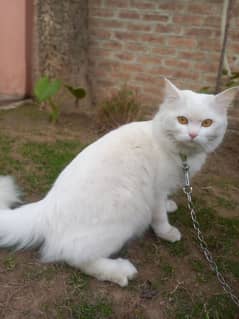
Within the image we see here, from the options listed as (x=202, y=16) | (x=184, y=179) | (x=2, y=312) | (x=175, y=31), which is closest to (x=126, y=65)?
(x=175, y=31)

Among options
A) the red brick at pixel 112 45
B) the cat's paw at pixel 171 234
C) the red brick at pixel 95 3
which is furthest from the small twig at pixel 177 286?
the red brick at pixel 95 3

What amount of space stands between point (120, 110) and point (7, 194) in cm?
199

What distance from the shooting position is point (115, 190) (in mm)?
2168

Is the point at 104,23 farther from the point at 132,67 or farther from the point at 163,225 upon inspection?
the point at 163,225

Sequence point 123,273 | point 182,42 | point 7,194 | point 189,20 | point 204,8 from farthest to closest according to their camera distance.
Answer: point 182,42 < point 189,20 < point 204,8 < point 7,194 < point 123,273

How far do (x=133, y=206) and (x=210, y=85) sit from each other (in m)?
2.86

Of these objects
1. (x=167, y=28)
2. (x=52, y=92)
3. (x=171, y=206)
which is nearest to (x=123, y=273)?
(x=171, y=206)

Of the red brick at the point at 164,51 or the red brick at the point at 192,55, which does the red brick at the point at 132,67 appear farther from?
the red brick at the point at 192,55

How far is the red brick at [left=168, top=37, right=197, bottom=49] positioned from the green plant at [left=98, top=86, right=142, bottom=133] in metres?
0.93

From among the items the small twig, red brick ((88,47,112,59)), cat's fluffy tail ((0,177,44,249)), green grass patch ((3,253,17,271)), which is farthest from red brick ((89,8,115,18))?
the small twig

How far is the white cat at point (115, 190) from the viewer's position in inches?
83.5

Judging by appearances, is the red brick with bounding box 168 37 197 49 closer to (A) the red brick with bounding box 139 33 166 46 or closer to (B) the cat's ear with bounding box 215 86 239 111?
(A) the red brick with bounding box 139 33 166 46

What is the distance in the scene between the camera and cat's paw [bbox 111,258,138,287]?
2.22m

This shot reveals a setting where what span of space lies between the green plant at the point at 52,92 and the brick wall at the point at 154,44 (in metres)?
0.69
